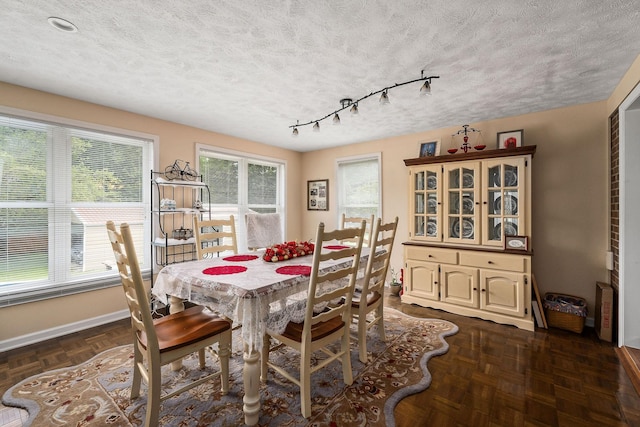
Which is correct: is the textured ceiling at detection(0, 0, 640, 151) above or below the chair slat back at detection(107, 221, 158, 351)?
above

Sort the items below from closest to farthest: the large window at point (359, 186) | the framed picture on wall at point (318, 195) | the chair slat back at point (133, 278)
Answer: the chair slat back at point (133, 278) < the large window at point (359, 186) < the framed picture on wall at point (318, 195)

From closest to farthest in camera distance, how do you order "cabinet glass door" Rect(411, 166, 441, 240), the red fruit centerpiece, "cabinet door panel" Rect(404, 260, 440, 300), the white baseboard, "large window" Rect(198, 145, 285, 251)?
the red fruit centerpiece < the white baseboard < "cabinet door panel" Rect(404, 260, 440, 300) < "cabinet glass door" Rect(411, 166, 441, 240) < "large window" Rect(198, 145, 285, 251)

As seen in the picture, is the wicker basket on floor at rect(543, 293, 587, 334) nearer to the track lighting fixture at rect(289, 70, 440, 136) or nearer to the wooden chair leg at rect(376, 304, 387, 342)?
the wooden chair leg at rect(376, 304, 387, 342)

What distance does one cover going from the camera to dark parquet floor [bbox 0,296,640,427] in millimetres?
1698

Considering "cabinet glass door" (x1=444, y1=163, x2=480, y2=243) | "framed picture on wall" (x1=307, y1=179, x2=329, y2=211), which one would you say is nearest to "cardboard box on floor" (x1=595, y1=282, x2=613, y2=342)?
"cabinet glass door" (x1=444, y1=163, x2=480, y2=243)

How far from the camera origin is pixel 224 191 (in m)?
4.31

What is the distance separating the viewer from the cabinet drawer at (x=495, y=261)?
294 centimetres

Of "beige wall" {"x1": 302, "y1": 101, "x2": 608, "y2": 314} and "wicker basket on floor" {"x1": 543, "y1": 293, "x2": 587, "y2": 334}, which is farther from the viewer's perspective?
"beige wall" {"x1": 302, "y1": 101, "x2": 608, "y2": 314}

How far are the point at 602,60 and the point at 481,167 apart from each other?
1.32m

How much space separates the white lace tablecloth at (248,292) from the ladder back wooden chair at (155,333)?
0.17 metres

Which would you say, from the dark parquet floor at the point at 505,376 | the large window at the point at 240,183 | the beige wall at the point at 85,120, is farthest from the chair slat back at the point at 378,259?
the beige wall at the point at 85,120

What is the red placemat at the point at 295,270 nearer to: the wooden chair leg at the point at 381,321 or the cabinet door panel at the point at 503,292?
the wooden chair leg at the point at 381,321

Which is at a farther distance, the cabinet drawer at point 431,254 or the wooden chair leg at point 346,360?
the cabinet drawer at point 431,254

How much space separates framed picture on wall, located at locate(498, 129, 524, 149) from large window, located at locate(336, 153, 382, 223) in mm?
1672
